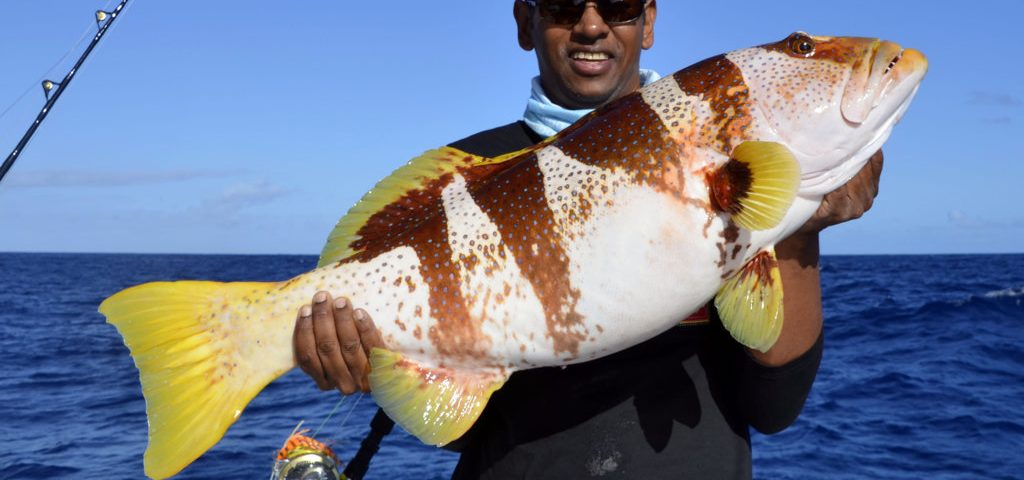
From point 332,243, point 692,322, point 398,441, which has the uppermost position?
point 332,243

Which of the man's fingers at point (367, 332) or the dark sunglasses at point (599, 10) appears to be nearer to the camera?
the man's fingers at point (367, 332)

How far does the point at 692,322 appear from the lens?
279 centimetres

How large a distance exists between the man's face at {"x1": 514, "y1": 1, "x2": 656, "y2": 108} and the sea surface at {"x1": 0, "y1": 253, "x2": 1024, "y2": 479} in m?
2.69

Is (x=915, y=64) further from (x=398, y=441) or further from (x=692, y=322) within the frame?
(x=398, y=441)

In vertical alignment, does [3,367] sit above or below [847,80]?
below

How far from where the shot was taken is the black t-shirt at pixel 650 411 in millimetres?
2676

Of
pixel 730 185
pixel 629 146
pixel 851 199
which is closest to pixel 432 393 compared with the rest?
pixel 629 146

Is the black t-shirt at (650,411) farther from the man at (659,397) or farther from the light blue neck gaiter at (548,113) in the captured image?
the light blue neck gaiter at (548,113)

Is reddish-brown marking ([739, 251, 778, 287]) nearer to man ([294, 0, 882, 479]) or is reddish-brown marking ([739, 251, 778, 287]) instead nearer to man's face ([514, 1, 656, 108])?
man ([294, 0, 882, 479])

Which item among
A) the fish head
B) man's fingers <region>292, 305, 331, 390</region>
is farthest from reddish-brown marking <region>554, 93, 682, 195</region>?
man's fingers <region>292, 305, 331, 390</region>

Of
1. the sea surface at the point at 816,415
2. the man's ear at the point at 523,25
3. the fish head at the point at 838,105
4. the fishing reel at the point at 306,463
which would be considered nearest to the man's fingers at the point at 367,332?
the fish head at the point at 838,105

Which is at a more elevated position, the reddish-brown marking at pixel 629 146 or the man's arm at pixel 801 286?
the reddish-brown marking at pixel 629 146

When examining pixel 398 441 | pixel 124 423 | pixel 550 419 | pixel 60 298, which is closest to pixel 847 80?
pixel 550 419

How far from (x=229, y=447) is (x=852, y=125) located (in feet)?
29.3
